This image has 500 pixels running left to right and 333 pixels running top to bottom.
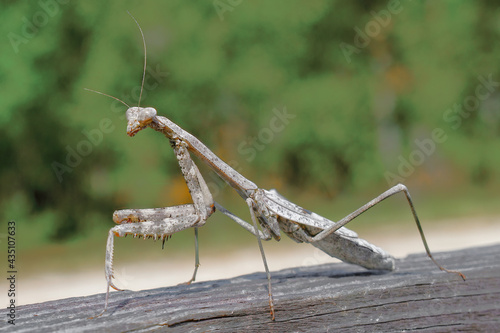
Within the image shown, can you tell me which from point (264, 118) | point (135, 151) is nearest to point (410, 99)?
point (264, 118)

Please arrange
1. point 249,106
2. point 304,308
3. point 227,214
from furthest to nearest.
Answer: point 249,106 → point 227,214 → point 304,308

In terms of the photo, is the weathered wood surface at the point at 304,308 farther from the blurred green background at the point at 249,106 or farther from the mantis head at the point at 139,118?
the blurred green background at the point at 249,106

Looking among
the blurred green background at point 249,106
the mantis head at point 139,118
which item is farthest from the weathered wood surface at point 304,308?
the blurred green background at point 249,106

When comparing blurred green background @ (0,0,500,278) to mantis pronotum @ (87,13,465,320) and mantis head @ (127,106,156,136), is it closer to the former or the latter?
mantis pronotum @ (87,13,465,320)

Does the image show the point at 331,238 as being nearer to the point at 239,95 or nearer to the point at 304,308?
the point at 304,308

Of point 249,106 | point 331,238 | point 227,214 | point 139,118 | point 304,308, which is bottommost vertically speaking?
point 304,308

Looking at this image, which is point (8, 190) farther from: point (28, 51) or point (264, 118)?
point (264, 118)

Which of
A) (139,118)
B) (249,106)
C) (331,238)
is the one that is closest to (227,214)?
(331,238)
